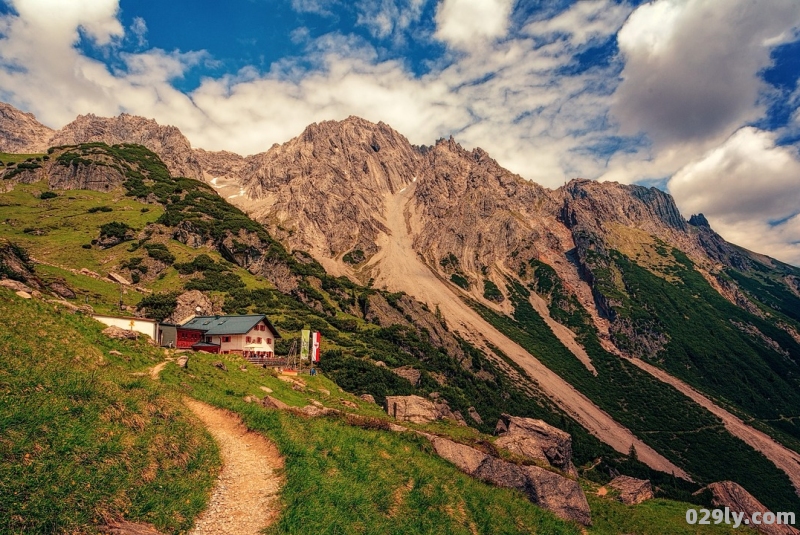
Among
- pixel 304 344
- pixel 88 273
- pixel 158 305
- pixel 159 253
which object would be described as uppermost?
pixel 159 253

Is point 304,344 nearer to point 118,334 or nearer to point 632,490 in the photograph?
point 118,334

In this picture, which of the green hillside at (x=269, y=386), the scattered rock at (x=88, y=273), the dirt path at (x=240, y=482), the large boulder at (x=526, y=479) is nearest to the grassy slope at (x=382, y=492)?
the green hillside at (x=269, y=386)

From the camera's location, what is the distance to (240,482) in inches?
594

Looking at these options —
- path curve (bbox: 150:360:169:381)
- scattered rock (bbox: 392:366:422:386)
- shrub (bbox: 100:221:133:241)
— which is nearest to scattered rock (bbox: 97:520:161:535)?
path curve (bbox: 150:360:169:381)

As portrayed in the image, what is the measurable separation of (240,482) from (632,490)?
112ft

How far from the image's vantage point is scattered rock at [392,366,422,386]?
86.6 metres

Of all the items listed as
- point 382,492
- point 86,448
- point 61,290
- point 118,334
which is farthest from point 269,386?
point 61,290

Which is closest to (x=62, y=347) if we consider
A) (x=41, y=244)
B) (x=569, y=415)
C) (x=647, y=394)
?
(x=41, y=244)

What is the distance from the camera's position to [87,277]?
85312 millimetres

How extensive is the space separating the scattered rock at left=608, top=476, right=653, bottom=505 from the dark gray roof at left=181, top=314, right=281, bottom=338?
167 feet

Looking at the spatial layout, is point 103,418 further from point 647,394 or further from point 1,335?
point 647,394

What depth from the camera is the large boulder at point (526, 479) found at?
23.4 meters

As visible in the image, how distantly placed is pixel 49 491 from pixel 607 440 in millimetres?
171596

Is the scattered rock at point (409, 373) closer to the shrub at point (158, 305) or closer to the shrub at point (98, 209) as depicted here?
the shrub at point (158, 305)
